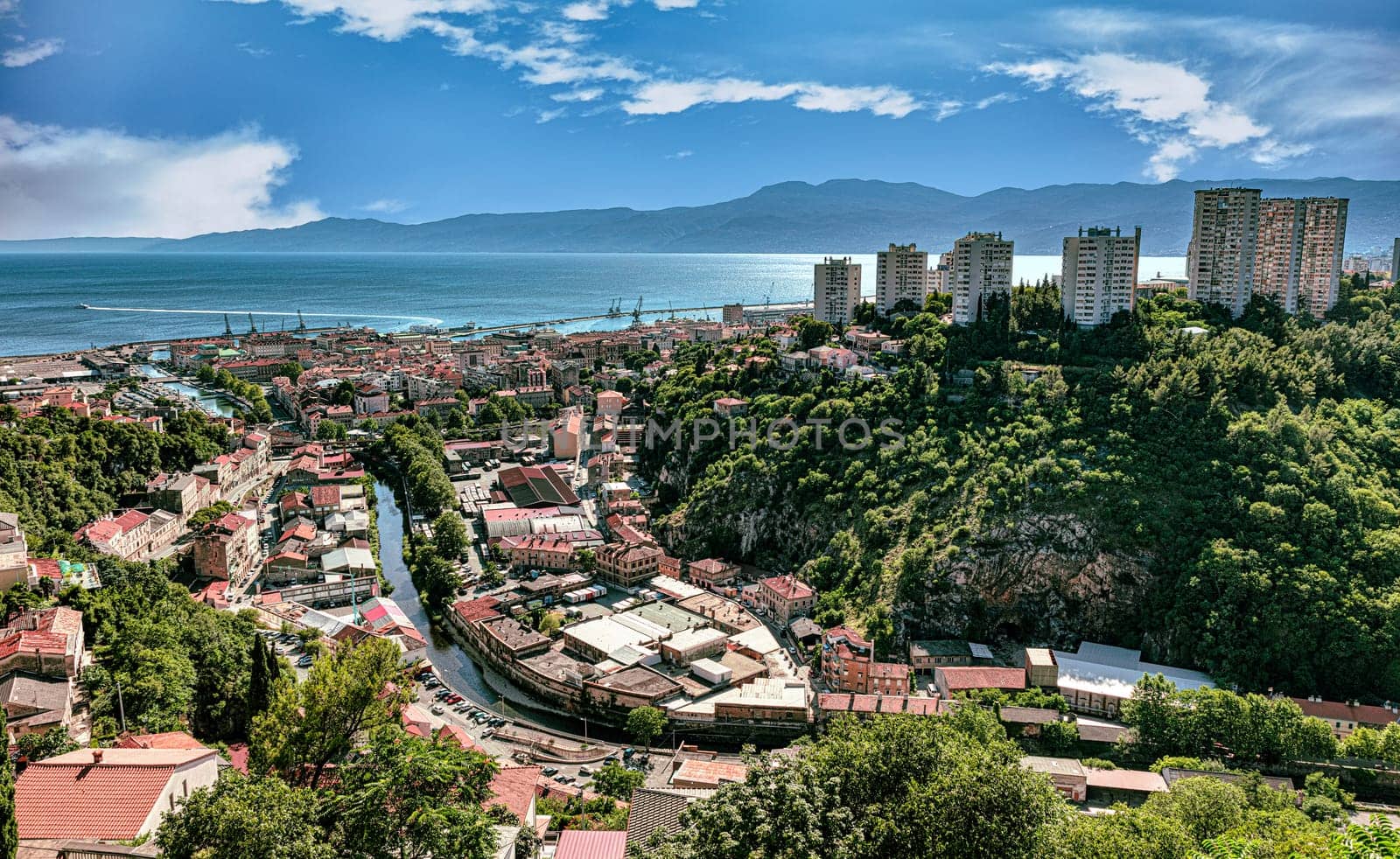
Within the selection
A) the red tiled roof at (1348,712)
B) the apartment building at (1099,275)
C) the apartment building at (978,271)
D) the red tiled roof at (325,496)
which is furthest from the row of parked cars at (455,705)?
the apartment building at (1099,275)

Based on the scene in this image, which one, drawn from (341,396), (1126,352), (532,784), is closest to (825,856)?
(532,784)

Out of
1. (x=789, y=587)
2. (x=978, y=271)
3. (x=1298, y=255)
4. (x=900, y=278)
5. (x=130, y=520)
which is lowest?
(x=789, y=587)

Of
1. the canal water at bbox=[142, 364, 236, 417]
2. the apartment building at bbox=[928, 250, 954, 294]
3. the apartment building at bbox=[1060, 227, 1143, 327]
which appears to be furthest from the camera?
the canal water at bbox=[142, 364, 236, 417]

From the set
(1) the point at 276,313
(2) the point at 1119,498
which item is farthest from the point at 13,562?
(1) the point at 276,313

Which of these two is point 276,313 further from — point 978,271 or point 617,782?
point 617,782

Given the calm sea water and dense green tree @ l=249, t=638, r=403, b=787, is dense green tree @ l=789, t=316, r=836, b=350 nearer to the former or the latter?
dense green tree @ l=249, t=638, r=403, b=787

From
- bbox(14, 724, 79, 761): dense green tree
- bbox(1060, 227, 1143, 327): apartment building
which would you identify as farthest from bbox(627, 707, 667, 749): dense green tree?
bbox(1060, 227, 1143, 327): apartment building

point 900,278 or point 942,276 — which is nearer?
point 900,278
